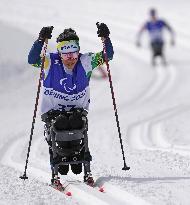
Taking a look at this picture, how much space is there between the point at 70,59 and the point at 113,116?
7.67 metres

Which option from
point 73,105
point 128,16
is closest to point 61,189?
point 73,105

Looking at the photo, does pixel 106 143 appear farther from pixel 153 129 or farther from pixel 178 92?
pixel 178 92

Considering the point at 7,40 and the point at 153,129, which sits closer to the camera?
the point at 153,129

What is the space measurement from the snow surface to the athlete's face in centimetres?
135

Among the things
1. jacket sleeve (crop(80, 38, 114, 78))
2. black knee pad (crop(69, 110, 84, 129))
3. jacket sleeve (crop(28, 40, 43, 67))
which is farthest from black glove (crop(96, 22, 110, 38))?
black knee pad (crop(69, 110, 84, 129))

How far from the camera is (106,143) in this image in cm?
1115

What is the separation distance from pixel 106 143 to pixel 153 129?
1777 millimetres

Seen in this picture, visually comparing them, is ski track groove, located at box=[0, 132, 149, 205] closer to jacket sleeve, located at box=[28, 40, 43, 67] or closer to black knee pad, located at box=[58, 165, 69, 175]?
black knee pad, located at box=[58, 165, 69, 175]

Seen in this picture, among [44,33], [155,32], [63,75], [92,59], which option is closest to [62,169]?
[63,75]

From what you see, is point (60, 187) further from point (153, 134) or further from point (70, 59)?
point (153, 134)

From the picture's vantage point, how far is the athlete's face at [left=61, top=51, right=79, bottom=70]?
7.25m

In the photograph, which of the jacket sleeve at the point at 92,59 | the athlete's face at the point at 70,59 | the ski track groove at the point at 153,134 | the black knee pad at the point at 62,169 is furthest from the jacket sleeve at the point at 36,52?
the ski track groove at the point at 153,134

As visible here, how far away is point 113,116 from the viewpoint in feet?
48.7

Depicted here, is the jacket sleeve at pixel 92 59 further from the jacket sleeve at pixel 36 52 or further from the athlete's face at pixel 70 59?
the jacket sleeve at pixel 36 52
